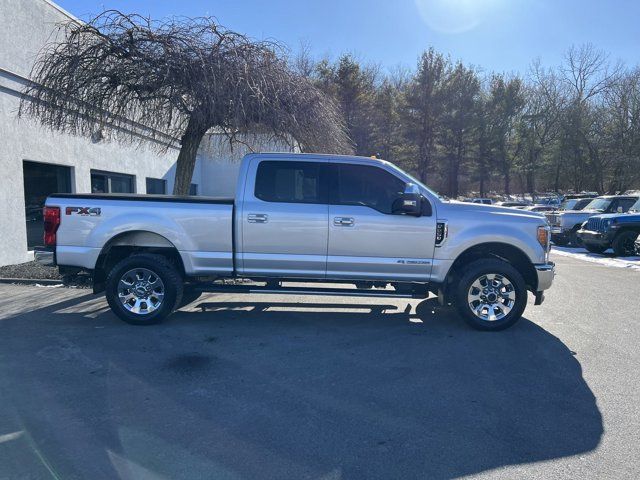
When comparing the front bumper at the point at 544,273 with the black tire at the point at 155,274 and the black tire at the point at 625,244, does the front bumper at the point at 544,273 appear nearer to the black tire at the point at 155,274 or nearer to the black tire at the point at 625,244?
the black tire at the point at 155,274

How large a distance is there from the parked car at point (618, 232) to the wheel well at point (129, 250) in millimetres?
13166

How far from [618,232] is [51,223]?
1483 centimetres

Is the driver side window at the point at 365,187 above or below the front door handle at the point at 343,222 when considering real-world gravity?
above

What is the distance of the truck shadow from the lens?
3.05 metres

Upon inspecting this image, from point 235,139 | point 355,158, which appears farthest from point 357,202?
point 235,139

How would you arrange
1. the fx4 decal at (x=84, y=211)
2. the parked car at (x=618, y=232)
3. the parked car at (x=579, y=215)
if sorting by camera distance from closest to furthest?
the fx4 decal at (x=84, y=211) < the parked car at (x=618, y=232) < the parked car at (x=579, y=215)

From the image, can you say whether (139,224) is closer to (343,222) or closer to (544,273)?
(343,222)

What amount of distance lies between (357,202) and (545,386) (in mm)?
2991

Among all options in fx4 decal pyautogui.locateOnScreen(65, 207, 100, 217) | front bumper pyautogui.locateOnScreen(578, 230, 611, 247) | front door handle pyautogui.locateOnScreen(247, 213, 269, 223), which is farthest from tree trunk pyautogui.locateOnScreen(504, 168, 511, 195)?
fx4 decal pyautogui.locateOnScreen(65, 207, 100, 217)

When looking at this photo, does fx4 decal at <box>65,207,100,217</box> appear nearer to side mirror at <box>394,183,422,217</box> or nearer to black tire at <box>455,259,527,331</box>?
side mirror at <box>394,183,422,217</box>

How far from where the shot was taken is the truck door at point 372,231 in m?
5.82

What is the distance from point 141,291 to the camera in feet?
19.7

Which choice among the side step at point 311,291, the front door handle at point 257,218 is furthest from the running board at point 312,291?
the front door handle at point 257,218

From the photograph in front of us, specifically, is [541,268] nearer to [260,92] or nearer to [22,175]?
[260,92]
